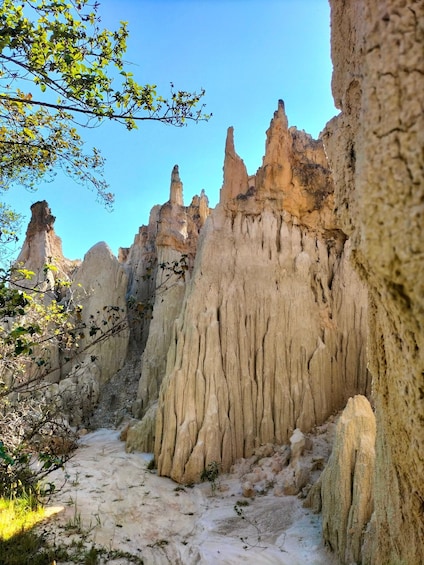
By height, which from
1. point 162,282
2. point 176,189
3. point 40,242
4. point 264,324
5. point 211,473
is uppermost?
point 176,189

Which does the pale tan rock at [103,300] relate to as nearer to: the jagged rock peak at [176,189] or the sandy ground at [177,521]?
the jagged rock peak at [176,189]

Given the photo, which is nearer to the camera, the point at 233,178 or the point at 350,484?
the point at 350,484

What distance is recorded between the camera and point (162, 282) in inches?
653

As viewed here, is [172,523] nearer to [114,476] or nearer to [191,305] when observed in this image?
[114,476]

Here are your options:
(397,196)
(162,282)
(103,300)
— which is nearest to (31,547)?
(397,196)

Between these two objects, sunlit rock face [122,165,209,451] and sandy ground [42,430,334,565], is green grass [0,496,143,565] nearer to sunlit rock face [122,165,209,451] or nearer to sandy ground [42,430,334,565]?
sandy ground [42,430,334,565]

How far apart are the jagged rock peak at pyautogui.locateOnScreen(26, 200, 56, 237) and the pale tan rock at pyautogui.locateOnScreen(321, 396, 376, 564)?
19.6 metres

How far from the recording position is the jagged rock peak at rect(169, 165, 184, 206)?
20.9 meters

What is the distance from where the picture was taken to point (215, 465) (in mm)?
A: 11258

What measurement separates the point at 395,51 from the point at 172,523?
944cm

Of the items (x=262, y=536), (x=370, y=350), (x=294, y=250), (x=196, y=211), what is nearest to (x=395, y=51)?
(x=370, y=350)

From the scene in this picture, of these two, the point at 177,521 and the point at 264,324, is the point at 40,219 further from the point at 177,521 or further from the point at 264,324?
the point at 177,521

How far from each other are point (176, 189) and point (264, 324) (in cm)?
1111

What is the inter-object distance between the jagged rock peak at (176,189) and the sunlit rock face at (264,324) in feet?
18.8
